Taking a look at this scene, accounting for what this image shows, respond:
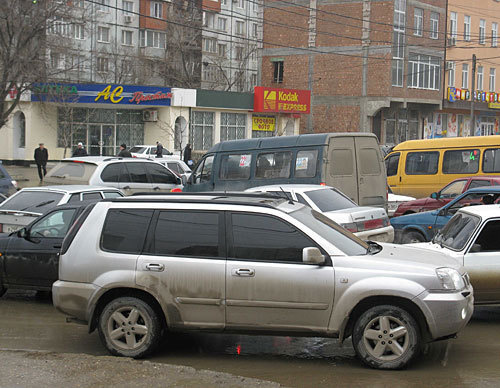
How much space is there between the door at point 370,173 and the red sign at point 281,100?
106 ft

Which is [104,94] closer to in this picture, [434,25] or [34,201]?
[434,25]

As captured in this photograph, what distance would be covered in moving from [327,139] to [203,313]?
31.5 feet

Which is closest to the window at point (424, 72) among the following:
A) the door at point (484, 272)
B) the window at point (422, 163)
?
the window at point (422, 163)

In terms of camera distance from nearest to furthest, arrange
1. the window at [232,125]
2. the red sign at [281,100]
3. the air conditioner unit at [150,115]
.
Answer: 1. the air conditioner unit at [150,115]
2. the window at [232,125]
3. the red sign at [281,100]

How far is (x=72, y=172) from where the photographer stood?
18.3 meters

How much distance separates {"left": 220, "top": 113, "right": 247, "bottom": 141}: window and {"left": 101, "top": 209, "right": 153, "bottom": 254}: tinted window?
4098cm

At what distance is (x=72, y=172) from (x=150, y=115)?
28070mm

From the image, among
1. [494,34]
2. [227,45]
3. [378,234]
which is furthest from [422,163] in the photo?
[227,45]

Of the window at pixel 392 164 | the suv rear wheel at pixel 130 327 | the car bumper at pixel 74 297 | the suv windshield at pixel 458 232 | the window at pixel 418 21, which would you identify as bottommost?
the suv rear wheel at pixel 130 327

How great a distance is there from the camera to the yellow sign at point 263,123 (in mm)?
50291

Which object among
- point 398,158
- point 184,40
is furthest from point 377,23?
point 398,158

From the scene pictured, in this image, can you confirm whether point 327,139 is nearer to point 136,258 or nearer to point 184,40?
point 136,258

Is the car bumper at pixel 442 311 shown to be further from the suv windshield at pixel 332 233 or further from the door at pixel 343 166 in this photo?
the door at pixel 343 166

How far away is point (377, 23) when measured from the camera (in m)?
49.3
